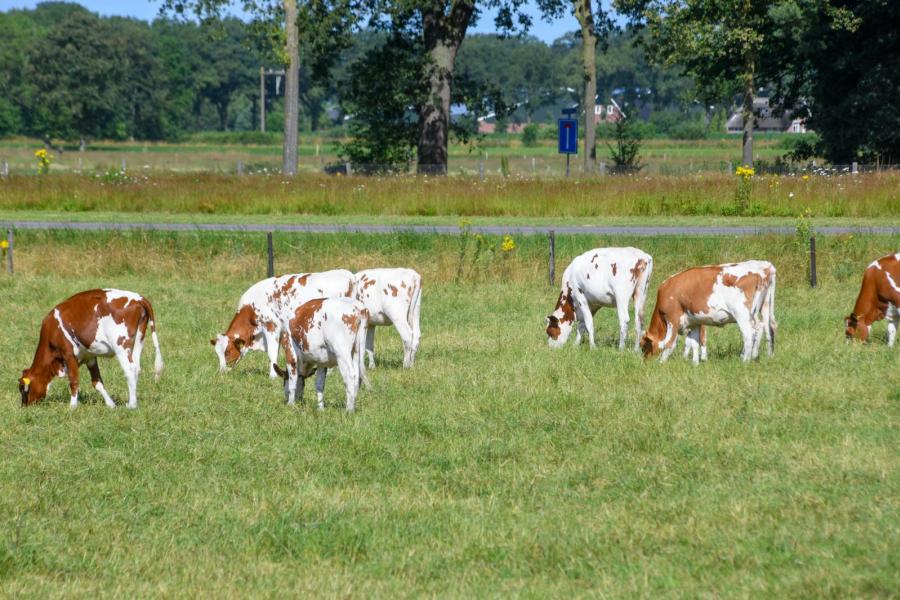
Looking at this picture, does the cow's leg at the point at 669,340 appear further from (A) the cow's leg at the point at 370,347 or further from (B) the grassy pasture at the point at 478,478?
(A) the cow's leg at the point at 370,347

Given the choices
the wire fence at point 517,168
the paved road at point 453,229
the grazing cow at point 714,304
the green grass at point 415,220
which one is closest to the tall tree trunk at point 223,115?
the wire fence at point 517,168

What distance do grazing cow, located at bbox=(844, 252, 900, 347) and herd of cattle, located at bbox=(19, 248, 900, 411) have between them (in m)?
0.02

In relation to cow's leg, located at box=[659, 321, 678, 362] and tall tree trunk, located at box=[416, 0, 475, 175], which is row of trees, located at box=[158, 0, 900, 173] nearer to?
tall tree trunk, located at box=[416, 0, 475, 175]

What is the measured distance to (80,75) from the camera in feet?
412

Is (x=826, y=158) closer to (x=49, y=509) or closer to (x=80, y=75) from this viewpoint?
(x=49, y=509)

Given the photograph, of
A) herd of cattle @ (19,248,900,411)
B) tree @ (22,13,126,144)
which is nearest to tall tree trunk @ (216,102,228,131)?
tree @ (22,13,126,144)

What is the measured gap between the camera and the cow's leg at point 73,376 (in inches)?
575

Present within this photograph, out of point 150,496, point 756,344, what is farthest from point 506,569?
point 756,344

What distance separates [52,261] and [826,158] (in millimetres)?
38344

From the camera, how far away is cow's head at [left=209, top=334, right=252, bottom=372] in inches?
687

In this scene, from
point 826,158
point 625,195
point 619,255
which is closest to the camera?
point 619,255

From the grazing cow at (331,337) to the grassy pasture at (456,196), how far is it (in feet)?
86.8

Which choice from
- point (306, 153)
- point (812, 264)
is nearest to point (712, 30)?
point (812, 264)

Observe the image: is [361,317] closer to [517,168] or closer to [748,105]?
[748,105]
